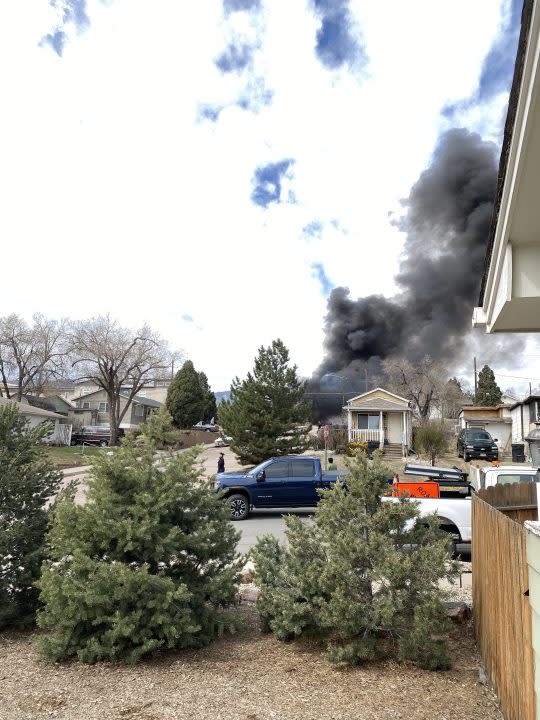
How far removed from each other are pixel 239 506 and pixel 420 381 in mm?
42623

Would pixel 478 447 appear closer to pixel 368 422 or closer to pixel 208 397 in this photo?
pixel 368 422

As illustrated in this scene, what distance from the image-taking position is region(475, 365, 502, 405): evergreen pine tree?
58.2 metres

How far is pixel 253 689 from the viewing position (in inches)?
159

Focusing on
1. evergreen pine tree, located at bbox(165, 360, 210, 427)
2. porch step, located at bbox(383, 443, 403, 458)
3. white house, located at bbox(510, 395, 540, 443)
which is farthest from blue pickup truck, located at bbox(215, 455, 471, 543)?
evergreen pine tree, located at bbox(165, 360, 210, 427)

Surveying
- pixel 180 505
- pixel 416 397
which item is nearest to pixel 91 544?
pixel 180 505

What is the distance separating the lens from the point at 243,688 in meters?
4.05

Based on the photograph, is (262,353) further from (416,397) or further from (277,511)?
(416,397)

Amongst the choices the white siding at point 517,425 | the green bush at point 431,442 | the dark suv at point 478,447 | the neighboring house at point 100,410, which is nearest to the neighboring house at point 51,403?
the neighboring house at point 100,410

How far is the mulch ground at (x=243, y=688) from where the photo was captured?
367 cm

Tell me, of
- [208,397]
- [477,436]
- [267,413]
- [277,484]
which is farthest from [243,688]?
[208,397]

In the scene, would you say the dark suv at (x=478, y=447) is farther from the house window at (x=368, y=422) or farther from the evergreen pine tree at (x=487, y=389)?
the evergreen pine tree at (x=487, y=389)

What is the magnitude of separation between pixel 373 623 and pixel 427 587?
51cm

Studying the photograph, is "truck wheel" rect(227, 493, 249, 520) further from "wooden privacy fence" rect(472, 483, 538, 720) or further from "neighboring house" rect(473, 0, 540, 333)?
"neighboring house" rect(473, 0, 540, 333)

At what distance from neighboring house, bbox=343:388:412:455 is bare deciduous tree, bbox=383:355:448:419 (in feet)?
50.2
